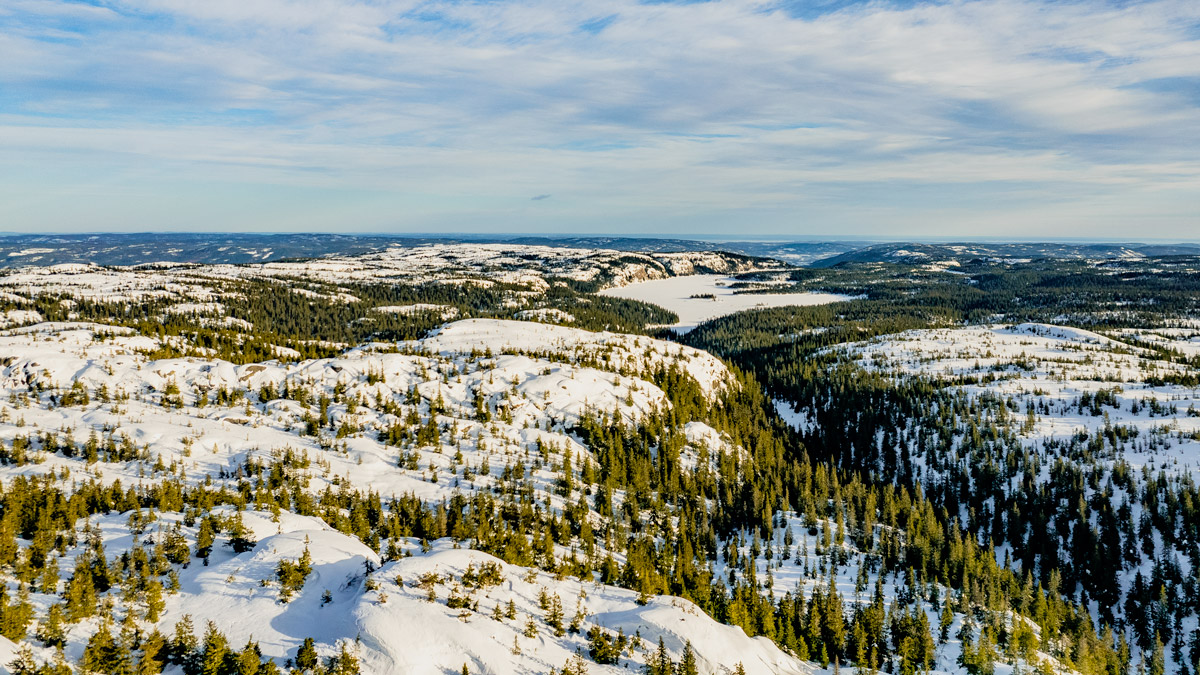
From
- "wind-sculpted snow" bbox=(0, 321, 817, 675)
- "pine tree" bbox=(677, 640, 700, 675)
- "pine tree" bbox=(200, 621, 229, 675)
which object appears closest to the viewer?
"pine tree" bbox=(200, 621, 229, 675)

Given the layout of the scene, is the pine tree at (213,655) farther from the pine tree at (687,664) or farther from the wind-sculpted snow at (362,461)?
the pine tree at (687,664)

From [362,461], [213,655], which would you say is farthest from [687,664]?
[362,461]

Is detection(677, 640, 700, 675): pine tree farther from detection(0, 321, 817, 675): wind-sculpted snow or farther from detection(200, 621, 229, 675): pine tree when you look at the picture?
detection(200, 621, 229, 675): pine tree

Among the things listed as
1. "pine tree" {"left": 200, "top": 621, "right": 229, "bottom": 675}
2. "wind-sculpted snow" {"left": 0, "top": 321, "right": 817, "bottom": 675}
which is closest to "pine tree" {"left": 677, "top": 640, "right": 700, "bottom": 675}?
"wind-sculpted snow" {"left": 0, "top": 321, "right": 817, "bottom": 675}

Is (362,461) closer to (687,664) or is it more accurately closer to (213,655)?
(213,655)

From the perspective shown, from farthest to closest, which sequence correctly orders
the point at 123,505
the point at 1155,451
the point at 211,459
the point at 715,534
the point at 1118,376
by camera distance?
the point at 1118,376 < the point at 1155,451 < the point at 715,534 < the point at 211,459 < the point at 123,505

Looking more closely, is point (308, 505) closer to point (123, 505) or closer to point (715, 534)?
point (123, 505)

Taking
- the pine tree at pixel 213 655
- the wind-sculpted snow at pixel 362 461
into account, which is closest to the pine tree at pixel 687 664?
the wind-sculpted snow at pixel 362 461

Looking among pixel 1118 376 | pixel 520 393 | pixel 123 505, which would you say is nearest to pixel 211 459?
pixel 123 505

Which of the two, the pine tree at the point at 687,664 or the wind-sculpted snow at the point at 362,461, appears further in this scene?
the pine tree at the point at 687,664

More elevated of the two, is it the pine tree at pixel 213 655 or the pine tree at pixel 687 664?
the pine tree at pixel 213 655

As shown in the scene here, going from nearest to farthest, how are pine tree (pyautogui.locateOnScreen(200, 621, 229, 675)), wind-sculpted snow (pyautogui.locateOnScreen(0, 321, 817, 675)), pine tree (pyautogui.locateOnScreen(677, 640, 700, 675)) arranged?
pine tree (pyautogui.locateOnScreen(200, 621, 229, 675))
wind-sculpted snow (pyautogui.locateOnScreen(0, 321, 817, 675))
pine tree (pyautogui.locateOnScreen(677, 640, 700, 675))
